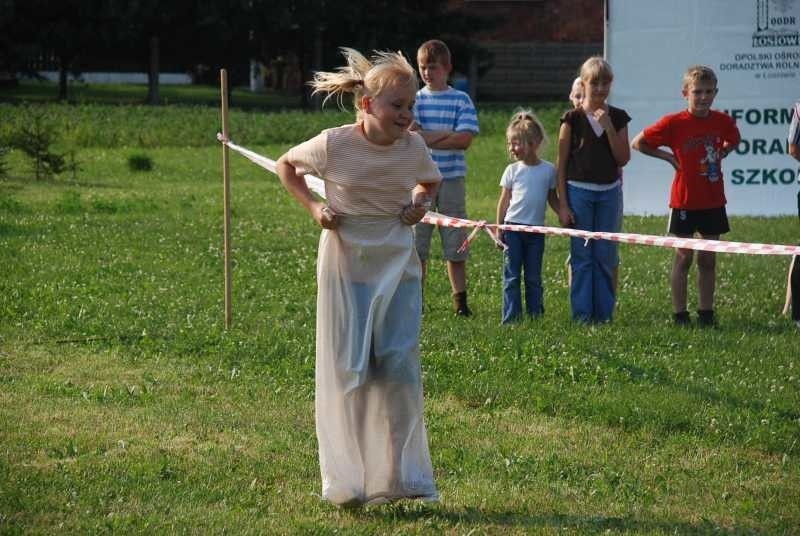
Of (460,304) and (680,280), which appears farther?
(460,304)

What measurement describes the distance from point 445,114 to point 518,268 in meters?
1.26

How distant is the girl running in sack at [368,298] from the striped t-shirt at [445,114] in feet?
15.1

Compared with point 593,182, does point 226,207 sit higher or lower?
lower

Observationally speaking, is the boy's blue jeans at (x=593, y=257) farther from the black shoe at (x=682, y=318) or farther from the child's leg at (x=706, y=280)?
the child's leg at (x=706, y=280)

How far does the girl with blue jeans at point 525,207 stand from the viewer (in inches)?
411

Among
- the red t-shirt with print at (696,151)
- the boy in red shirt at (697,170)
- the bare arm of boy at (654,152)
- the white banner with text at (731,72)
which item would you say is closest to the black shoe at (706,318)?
the boy in red shirt at (697,170)

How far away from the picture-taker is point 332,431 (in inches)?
231

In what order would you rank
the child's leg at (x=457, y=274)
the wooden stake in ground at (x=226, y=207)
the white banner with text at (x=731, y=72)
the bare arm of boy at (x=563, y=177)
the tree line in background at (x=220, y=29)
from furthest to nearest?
the tree line in background at (x=220, y=29) < the white banner with text at (x=731, y=72) < the child's leg at (x=457, y=274) < the bare arm of boy at (x=563, y=177) < the wooden stake in ground at (x=226, y=207)

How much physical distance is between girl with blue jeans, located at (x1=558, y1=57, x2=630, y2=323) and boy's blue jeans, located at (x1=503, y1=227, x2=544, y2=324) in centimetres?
26

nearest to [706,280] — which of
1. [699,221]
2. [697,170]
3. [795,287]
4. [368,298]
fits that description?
[699,221]

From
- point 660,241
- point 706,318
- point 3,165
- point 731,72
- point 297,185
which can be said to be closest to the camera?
point 297,185

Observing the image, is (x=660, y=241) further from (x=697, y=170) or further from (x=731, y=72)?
(x=731, y=72)

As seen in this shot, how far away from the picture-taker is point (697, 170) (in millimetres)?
10320

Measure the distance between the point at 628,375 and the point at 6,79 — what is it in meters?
57.2
